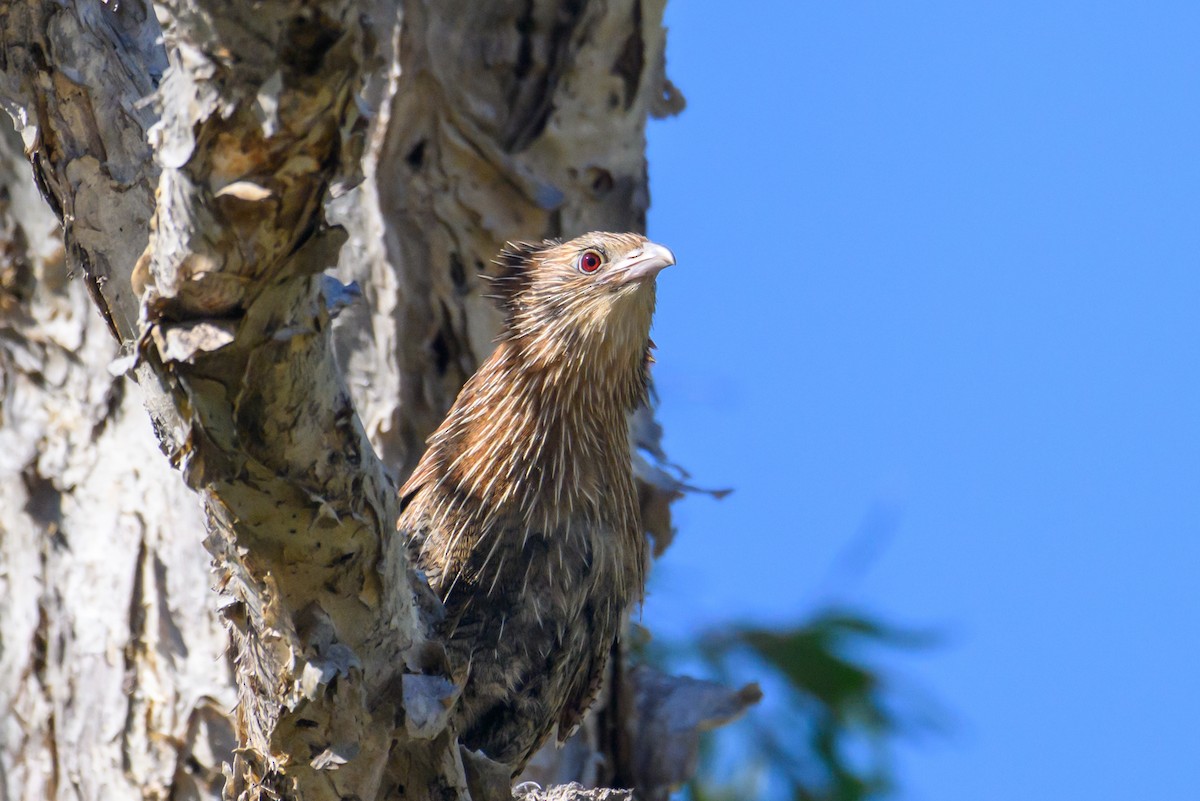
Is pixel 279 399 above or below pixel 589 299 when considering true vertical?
below

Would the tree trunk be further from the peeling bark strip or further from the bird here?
the bird

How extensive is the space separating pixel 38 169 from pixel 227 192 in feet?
3.93

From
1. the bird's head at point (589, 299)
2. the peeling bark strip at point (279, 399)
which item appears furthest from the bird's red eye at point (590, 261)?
the peeling bark strip at point (279, 399)

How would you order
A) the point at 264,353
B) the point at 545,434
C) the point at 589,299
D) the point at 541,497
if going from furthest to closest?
the point at 589,299, the point at 545,434, the point at 541,497, the point at 264,353

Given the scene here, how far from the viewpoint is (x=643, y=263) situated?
140 inches

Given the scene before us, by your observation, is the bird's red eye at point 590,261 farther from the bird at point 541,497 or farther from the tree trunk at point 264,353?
the tree trunk at point 264,353

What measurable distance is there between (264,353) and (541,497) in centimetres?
157

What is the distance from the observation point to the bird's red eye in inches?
147

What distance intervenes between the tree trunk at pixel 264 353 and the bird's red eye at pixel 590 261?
68 centimetres

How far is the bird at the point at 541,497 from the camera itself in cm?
325

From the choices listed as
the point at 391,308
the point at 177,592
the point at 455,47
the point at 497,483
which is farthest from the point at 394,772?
the point at 455,47

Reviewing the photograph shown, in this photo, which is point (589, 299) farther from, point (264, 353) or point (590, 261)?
point (264, 353)

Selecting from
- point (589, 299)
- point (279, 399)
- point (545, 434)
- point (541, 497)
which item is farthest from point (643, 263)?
point (279, 399)

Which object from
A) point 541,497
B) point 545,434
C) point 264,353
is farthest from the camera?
point 545,434
